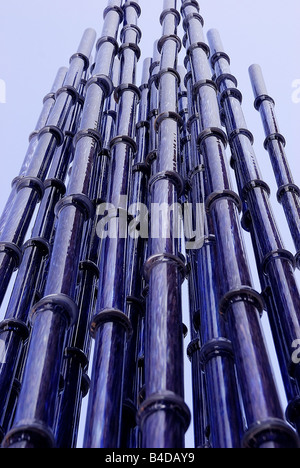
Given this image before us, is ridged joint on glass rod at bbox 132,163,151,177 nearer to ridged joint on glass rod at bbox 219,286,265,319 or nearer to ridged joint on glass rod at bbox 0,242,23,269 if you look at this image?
ridged joint on glass rod at bbox 0,242,23,269

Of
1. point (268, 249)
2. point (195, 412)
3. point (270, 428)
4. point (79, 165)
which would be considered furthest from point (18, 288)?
point (270, 428)

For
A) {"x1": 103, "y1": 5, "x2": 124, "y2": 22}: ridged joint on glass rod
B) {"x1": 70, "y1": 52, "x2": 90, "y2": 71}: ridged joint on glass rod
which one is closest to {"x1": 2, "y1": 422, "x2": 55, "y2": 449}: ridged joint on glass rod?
{"x1": 70, "y1": 52, "x2": 90, "y2": 71}: ridged joint on glass rod

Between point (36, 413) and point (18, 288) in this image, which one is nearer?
point (36, 413)

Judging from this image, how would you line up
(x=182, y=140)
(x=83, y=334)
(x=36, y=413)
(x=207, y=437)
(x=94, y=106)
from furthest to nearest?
1. (x=182, y=140)
2. (x=94, y=106)
3. (x=83, y=334)
4. (x=207, y=437)
5. (x=36, y=413)

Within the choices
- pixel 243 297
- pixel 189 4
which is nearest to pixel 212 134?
pixel 243 297

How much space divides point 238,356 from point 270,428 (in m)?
0.61

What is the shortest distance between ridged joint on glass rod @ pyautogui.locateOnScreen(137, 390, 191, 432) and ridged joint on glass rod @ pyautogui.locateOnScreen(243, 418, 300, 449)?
18.0 inches

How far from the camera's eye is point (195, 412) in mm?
5160

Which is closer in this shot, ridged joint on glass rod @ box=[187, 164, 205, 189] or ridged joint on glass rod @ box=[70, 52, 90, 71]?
ridged joint on glass rod @ box=[187, 164, 205, 189]

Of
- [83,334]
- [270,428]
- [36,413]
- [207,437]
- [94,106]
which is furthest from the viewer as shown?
[94,106]

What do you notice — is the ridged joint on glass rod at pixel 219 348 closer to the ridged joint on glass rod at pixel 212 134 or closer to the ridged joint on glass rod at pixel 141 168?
the ridged joint on glass rod at pixel 212 134

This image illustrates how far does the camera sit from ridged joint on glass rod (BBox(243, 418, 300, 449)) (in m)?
3.26

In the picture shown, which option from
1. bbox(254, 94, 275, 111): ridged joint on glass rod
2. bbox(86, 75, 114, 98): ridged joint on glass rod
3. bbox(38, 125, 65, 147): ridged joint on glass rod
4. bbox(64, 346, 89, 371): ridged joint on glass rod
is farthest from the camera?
bbox(254, 94, 275, 111): ridged joint on glass rod

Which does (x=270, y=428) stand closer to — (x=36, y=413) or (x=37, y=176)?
(x=36, y=413)
